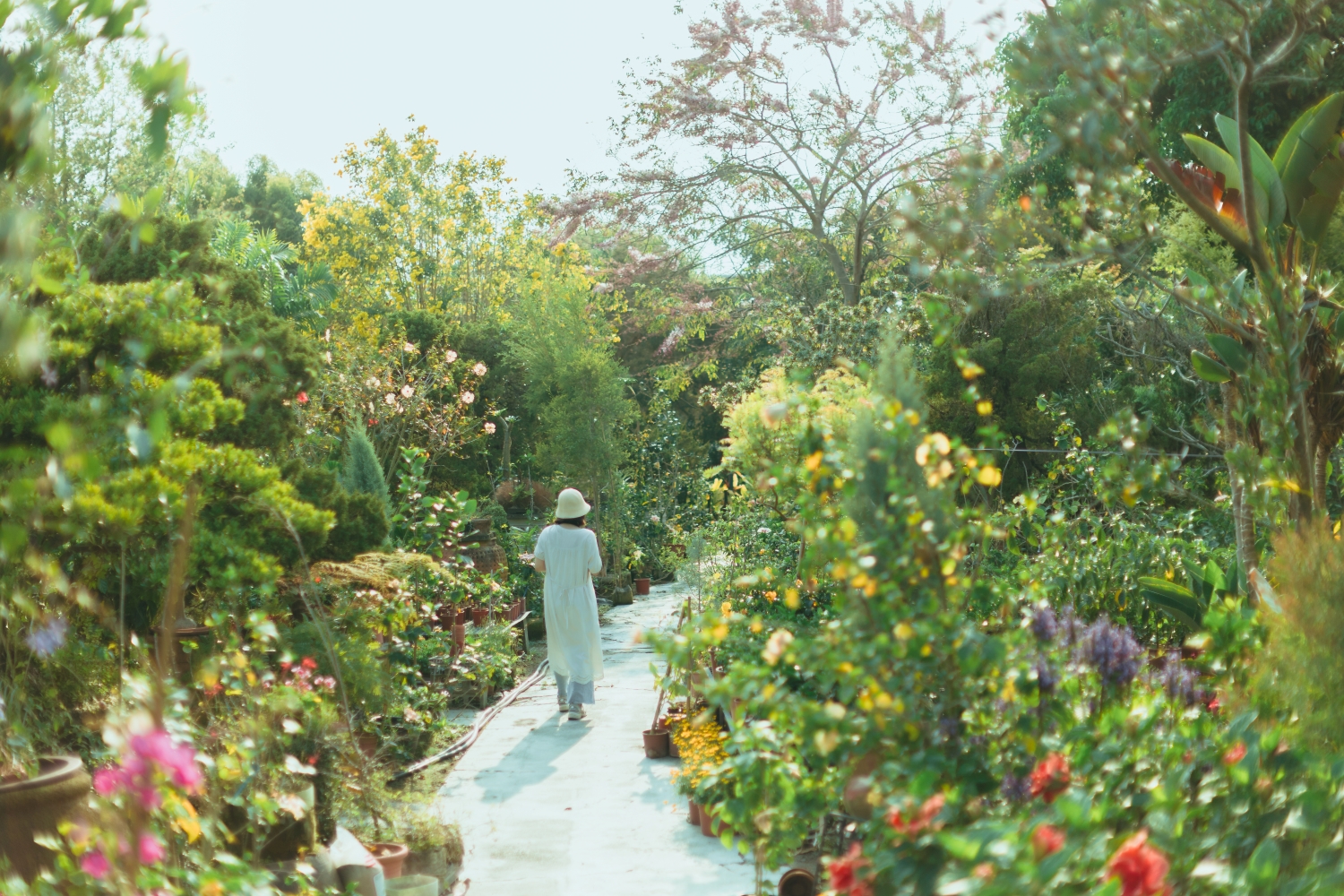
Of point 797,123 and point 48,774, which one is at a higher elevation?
point 797,123

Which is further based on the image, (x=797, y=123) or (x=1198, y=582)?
(x=797, y=123)

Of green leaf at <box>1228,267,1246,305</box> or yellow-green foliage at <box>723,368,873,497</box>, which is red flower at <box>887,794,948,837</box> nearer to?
green leaf at <box>1228,267,1246,305</box>

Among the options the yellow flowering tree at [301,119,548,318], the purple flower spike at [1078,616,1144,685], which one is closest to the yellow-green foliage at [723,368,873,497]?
the purple flower spike at [1078,616,1144,685]

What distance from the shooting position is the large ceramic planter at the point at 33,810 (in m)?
2.39

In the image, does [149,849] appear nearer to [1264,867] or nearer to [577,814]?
[1264,867]

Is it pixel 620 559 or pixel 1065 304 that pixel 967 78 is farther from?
pixel 620 559

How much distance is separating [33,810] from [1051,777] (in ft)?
7.26

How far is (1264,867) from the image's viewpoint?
4.87 feet

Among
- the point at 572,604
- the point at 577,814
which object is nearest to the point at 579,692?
the point at 572,604

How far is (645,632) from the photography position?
2.10m

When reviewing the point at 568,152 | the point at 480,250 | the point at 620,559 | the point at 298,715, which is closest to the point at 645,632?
the point at 298,715

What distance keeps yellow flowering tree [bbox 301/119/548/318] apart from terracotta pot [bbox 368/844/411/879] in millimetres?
16302

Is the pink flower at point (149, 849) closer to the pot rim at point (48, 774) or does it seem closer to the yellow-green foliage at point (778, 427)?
the pot rim at point (48, 774)

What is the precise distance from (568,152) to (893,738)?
15039 mm
